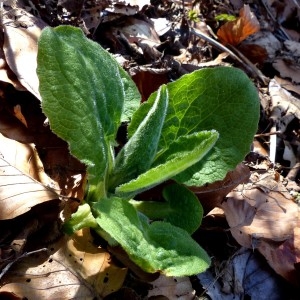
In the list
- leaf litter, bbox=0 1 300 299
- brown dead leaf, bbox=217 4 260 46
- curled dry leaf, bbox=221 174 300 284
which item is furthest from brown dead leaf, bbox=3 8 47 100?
brown dead leaf, bbox=217 4 260 46

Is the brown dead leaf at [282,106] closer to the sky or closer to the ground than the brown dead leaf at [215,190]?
closer to the ground

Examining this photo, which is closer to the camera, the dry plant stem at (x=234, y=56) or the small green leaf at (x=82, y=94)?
the small green leaf at (x=82, y=94)

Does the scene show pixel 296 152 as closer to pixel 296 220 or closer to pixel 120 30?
pixel 296 220

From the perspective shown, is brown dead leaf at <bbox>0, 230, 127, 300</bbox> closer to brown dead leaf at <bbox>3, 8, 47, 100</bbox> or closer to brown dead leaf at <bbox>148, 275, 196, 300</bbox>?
brown dead leaf at <bbox>148, 275, 196, 300</bbox>

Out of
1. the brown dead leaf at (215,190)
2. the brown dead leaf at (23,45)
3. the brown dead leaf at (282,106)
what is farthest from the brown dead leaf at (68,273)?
the brown dead leaf at (282,106)

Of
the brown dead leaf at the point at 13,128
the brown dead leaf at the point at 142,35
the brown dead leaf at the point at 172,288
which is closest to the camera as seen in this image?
the brown dead leaf at the point at 172,288

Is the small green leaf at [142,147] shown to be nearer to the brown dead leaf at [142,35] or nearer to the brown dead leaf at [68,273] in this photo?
the brown dead leaf at [68,273]

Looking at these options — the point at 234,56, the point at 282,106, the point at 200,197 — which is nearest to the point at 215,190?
the point at 200,197
